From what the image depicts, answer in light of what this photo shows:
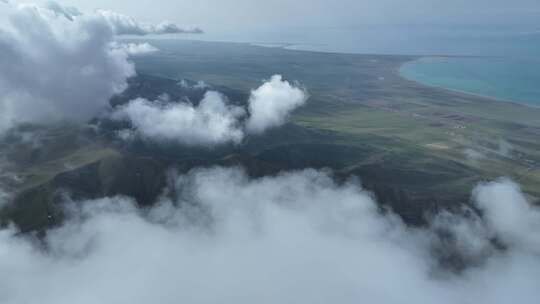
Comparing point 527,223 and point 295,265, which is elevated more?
point 527,223

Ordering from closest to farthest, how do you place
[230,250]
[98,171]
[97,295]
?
[97,295], [230,250], [98,171]

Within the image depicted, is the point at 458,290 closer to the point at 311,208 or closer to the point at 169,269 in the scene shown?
the point at 311,208

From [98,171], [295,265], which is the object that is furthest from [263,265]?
[98,171]

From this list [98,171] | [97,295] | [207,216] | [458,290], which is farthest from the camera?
[98,171]

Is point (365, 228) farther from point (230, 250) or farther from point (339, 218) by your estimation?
point (230, 250)

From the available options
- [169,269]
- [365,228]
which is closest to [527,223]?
[365,228]

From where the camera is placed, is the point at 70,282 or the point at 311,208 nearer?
the point at 70,282

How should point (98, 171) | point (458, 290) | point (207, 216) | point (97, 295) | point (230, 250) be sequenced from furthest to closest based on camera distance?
point (98, 171) < point (207, 216) < point (230, 250) < point (458, 290) < point (97, 295)

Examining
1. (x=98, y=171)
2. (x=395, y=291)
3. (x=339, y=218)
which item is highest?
(x=98, y=171)

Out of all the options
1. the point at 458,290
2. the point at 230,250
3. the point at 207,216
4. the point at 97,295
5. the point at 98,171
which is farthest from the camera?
the point at 98,171
